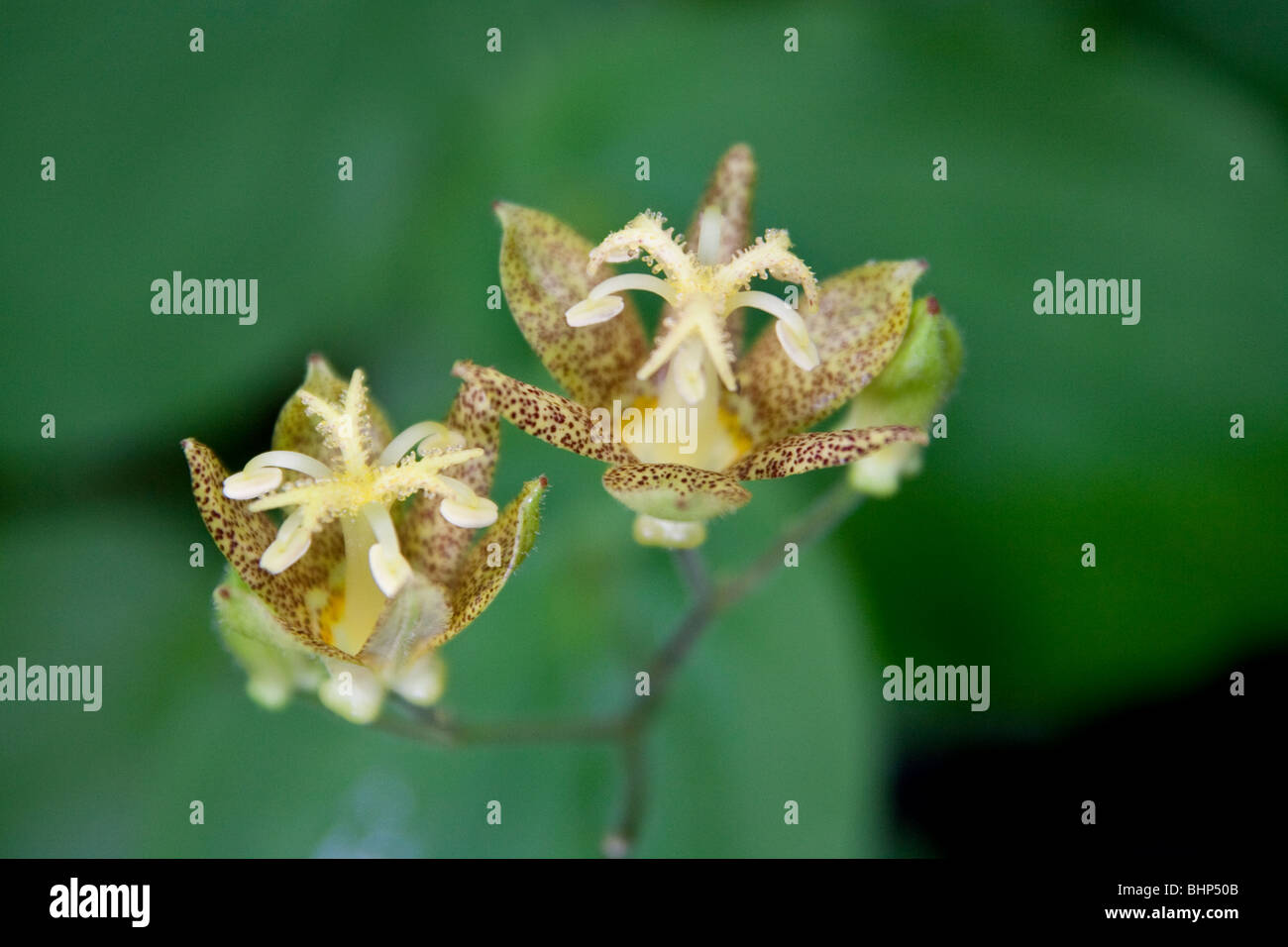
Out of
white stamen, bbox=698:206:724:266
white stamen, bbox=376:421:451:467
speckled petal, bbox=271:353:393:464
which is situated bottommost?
white stamen, bbox=376:421:451:467

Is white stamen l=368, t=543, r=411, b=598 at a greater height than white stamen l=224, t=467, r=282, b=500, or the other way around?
white stamen l=224, t=467, r=282, b=500

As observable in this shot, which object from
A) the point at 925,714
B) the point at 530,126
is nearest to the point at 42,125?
the point at 530,126

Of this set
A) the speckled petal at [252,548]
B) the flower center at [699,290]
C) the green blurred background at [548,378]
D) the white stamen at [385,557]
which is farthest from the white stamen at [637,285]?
the green blurred background at [548,378]

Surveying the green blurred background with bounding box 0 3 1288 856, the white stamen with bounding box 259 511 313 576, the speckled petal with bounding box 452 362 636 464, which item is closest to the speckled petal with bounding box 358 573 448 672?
the white stamen with bounding box 259 511 313 576

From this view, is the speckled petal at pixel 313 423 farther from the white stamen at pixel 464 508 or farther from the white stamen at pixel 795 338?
the white stamen at pixel 795 338

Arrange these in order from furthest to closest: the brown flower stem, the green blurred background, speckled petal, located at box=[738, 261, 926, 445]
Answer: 1. the green blurred background
2. the brown flower stem
3. speckled petal, located at box=[738, 261, 926, 445]

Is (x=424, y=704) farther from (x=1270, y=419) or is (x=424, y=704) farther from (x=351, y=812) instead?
(x=1270, y=419)

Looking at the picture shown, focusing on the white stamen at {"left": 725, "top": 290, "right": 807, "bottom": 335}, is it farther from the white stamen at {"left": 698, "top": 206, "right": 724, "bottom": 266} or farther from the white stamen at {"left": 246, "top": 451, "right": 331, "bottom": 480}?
the white stamen at {"left": 246, "top": 451, "right": 331, "bottom": 480}
